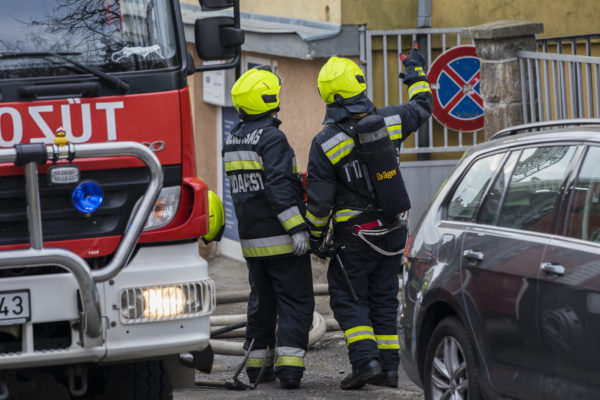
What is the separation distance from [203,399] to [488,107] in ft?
14.1

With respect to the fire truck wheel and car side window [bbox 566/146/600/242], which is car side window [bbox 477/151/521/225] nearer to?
car side window [bbox 566/146/600/242]

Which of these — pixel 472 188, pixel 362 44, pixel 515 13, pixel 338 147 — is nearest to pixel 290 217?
pixel 338 147

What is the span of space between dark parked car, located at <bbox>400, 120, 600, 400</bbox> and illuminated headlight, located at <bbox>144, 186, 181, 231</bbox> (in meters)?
1.40

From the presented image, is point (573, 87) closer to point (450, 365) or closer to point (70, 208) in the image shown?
point (450, 365)

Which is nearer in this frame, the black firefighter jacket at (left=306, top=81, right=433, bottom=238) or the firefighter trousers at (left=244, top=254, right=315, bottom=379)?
the black firefighter jacket at (left=306, top=81, right=433, bottom=238)

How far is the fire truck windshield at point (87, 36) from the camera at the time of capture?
5.58 m

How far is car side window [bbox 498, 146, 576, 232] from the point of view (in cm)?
527

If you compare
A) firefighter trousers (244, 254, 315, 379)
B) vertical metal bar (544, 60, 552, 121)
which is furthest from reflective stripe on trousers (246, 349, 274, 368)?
vertical metal bar (544, 60, 552, 121)

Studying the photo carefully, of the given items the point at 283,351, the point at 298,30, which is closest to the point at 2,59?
the point at 283,351

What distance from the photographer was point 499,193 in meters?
5.78

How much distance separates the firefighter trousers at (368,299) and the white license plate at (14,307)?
8.93ft

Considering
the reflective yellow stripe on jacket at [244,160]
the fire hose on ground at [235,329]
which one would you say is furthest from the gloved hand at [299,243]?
the fire hose on ground at [235,329]

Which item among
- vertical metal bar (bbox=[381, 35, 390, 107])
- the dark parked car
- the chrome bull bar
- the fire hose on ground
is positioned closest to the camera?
the dark parked car

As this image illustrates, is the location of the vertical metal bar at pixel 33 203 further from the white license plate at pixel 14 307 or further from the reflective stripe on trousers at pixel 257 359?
the reflective stripe on trousers at pixel 257 359
